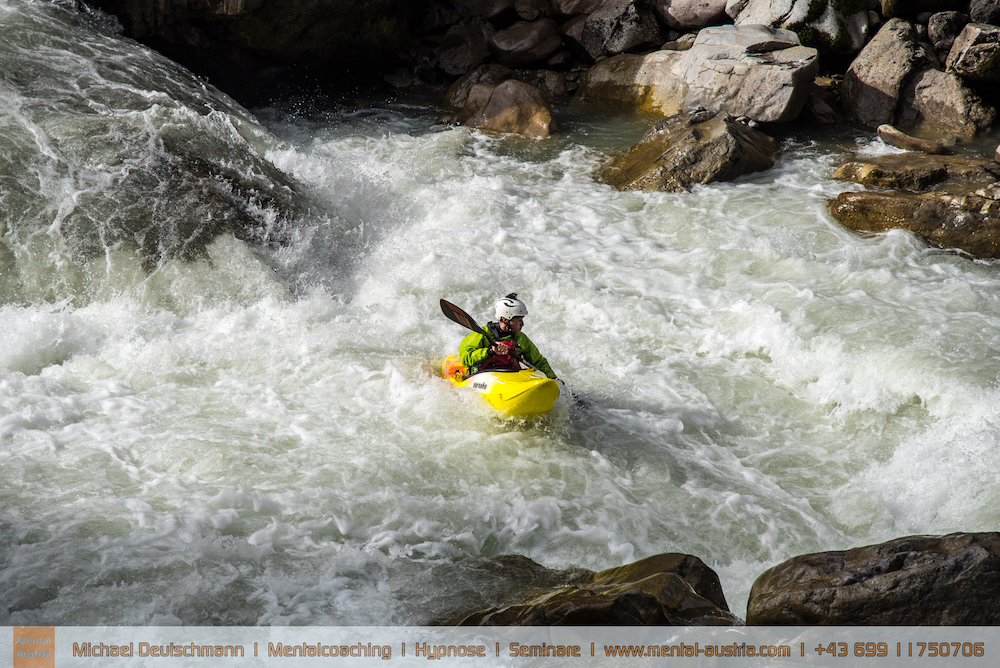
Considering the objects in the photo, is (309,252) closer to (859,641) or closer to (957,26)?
(859,641)

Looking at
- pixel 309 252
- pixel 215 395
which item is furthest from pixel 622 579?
pixel 309 252

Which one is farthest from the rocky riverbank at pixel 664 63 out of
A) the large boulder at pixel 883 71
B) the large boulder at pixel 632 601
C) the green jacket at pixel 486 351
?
the large boulder at pixel 632 601

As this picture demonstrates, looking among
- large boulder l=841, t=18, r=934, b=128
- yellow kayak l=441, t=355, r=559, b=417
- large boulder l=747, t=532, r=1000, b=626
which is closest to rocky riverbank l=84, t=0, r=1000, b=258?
large boulder l=841, t=18, r=934, b=128

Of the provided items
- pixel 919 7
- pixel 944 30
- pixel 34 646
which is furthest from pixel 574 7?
pixel 34 646

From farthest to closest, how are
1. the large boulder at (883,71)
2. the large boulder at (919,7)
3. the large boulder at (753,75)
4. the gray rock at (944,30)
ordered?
the large boulder at (919,7) < the gray rock at (944,30) < the large boulder at (883,71) < the large boulder at (753,75)

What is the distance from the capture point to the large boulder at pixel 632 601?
2.78 meters

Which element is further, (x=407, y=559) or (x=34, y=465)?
(x=34, y=465)

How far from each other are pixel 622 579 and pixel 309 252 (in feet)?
16.2

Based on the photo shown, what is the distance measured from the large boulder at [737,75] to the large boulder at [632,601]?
26.3ft

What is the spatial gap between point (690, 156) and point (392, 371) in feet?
16.9

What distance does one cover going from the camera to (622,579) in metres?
3.31

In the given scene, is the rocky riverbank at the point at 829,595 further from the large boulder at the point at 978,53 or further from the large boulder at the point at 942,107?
the large boulder at the point at 978,53

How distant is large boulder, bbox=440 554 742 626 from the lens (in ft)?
9.13

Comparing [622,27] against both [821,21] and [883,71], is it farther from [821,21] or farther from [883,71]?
[883,71]
